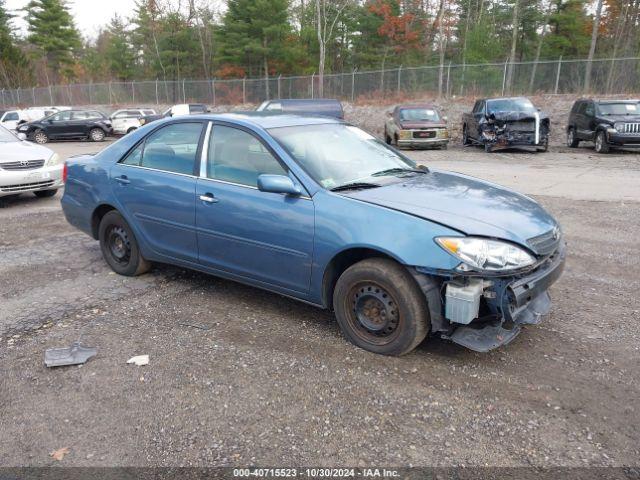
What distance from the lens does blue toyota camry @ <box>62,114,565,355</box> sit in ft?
11.0

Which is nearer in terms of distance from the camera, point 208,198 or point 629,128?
point 208,198

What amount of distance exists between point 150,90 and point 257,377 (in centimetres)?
4549

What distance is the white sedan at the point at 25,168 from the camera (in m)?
9.00

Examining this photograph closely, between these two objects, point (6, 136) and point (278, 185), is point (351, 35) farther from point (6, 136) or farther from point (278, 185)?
point (278, 185)

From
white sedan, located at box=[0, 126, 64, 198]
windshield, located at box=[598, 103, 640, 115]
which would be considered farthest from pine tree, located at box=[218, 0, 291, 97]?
white sedan, located at box=[0, 126, 64, 198]

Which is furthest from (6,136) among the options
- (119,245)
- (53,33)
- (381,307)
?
(53,33)

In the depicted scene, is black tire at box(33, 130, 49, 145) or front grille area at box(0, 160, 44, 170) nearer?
front grille area at box(0, 160, 44, 170)

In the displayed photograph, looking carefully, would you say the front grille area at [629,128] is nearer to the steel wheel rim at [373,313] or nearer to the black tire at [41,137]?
the steel wheel rim at [373,313]

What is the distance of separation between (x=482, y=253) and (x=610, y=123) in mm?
15990

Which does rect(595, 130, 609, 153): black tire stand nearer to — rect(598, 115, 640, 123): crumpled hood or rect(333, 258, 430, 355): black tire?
rect(598, 115, 640, 123): crumpled hood

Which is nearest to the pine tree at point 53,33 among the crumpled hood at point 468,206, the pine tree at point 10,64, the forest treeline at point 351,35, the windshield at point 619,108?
the forest treeline at point 351,35

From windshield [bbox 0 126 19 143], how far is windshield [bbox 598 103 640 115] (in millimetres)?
16556

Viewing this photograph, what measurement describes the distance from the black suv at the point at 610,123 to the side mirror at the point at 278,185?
15.8 m

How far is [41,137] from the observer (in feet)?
85.1
